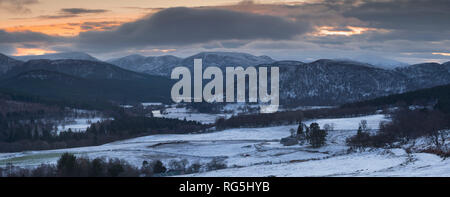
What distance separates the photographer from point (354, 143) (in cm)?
Answer: 13700

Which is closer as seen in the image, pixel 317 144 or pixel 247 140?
pixel 317 144

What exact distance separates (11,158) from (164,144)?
2136 inches

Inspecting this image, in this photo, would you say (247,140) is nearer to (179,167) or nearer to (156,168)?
(179,167)
